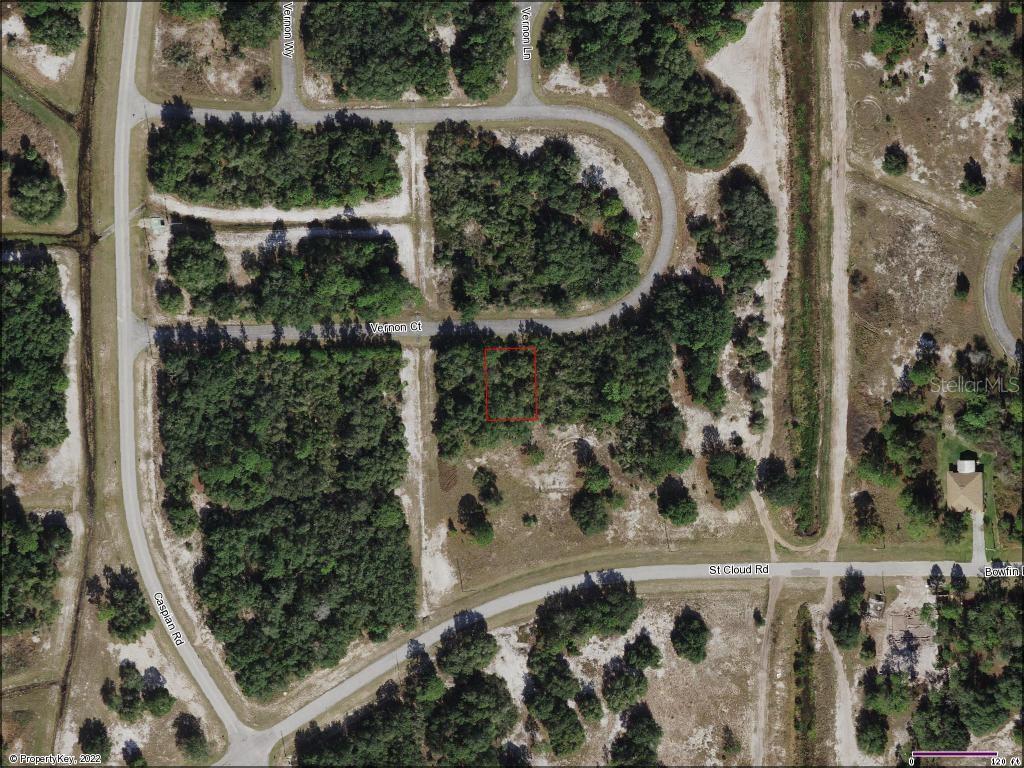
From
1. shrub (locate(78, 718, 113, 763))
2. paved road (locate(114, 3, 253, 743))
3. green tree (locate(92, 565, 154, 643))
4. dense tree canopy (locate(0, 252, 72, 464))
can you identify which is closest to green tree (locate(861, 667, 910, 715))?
paved road (locate(114, 3, 253, 743))

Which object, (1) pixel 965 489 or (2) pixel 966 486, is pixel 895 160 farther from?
(1) pixel 965 489

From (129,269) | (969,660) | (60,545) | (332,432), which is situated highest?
(129,269)

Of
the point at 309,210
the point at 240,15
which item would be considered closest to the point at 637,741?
the point at 309,210

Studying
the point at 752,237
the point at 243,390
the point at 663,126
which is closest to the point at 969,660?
the point at 752,237

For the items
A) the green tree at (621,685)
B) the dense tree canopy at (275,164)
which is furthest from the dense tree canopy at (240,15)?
the green tree at (621,685)

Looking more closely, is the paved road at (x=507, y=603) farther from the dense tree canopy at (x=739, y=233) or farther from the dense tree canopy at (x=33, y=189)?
the dense tree canopy at (x=33, y=189)

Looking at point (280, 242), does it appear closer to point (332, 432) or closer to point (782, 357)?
point (332, 432)
